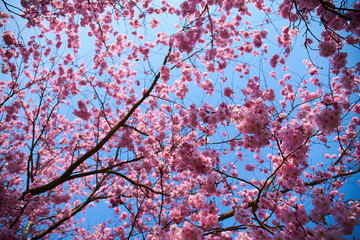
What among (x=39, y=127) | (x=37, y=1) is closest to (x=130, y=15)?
(x=37, y=1)

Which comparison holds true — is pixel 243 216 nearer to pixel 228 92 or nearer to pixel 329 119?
pixel 329 119

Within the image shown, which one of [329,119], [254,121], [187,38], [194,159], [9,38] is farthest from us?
[9,38]

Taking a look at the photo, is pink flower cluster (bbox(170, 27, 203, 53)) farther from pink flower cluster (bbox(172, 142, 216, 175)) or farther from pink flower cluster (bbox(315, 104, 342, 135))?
pink flower cluster (bbox(315, 104, 342, 135))

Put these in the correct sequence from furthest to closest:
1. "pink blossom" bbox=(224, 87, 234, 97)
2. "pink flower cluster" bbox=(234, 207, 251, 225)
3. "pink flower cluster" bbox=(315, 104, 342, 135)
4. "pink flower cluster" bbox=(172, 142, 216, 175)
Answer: "pink blossom" bbox=(224, 87, 234, 97), "pink flower cluster" bbox=(234, 207, 251, 225), "pink flower cluster" bbox=(172, 142, 216, 175), "pink flower cluster" bbox=(315, 104, 342, 135)

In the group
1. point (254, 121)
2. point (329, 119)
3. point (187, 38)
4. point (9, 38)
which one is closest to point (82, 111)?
point (9, 38)

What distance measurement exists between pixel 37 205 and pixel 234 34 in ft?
31.0

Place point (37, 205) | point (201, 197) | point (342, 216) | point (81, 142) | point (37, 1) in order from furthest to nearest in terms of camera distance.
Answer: point (81, 142) < point (37, 1) < point (37, 205) < point (201, 197) < point (342, 216)

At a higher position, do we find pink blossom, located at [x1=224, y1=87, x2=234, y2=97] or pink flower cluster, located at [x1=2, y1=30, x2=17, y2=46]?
pink flower cluster, located at [x1=2, y1=30, x2=17, y2=46]

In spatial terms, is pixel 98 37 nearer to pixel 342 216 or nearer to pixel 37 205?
pixel 37 205

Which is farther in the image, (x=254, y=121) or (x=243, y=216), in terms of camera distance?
(x=243, y=216)

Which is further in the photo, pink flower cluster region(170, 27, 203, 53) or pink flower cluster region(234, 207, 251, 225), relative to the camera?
pink flower cluster region(170, 27, 203, 53)

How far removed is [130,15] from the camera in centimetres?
827

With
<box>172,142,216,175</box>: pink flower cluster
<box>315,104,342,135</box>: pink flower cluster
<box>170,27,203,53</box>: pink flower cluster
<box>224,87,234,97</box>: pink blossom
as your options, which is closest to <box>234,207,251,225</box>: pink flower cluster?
<box>172,142,216,175</box>: pink flower cluster

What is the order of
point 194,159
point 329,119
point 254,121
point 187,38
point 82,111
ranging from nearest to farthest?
point 329,119 < point 254,121 < point 194,159 < point 187,38 < point 82,111
